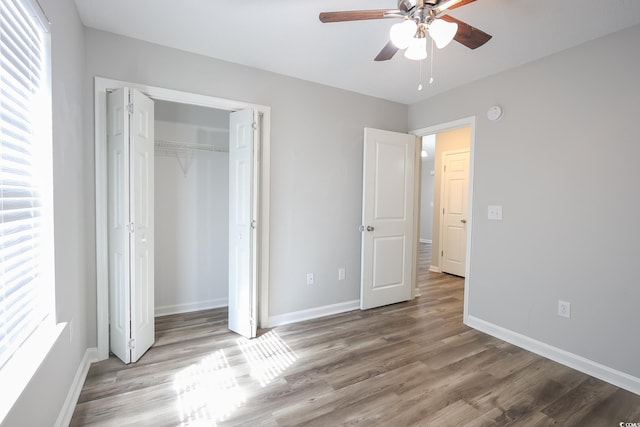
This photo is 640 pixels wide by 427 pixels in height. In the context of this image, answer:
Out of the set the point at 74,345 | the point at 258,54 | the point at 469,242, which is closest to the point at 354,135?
the point at 258,54

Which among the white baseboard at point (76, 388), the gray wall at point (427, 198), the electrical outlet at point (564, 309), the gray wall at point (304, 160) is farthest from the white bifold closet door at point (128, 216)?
the gray wall at point (427, 198)

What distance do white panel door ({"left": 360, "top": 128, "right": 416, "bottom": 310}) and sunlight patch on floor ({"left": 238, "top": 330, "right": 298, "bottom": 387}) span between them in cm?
116

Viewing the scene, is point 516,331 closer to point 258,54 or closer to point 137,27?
point 258,54

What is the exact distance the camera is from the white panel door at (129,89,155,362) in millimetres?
2121

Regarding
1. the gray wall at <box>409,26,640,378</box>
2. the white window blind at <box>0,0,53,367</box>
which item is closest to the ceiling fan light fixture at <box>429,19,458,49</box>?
the gray wall at <box>409,26,640,378</box>

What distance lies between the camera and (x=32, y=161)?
131 centimetres

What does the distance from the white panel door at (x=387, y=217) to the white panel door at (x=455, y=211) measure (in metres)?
1.69

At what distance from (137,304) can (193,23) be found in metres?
2.08

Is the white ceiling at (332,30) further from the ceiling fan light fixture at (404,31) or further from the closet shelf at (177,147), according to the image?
the closet shelf at (177,147)

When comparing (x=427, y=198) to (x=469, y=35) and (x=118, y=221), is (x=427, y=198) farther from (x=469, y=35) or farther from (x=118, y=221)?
(x=118, y=221)

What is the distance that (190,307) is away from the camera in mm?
3238

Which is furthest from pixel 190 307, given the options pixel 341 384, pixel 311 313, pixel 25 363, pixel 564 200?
pixel 564 200

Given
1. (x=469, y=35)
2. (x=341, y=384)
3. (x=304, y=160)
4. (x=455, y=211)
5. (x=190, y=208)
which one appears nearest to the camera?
(x=469, y=35)

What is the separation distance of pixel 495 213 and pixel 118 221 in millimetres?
3215
